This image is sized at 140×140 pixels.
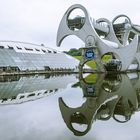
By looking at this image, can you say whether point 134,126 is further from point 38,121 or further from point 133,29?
point 133,29

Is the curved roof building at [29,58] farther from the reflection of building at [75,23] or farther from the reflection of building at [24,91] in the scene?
the reflection of building at [24,91]

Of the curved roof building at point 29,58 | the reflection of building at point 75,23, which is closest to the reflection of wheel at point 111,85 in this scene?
the curved roof building at point 29,58

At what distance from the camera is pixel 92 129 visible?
338 inches

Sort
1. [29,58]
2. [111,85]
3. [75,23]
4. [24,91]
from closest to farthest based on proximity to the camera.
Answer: [24,91], [111,85], [29,58], [75,23]

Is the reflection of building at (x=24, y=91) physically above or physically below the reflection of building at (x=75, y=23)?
below

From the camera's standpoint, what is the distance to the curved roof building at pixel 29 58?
5276 centimetres

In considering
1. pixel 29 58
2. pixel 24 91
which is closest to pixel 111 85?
pixel 24 91

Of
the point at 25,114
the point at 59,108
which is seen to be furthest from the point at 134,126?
the point at 59,108

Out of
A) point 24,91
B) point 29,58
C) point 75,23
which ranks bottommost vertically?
point 29,58

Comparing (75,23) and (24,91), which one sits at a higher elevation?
(75,23)

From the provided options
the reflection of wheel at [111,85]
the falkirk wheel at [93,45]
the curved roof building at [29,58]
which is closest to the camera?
the reflection of wheel at [111,85]

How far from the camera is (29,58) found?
59.3 metres

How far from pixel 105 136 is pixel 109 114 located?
11.8 ft

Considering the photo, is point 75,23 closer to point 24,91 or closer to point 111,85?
point 111,85
